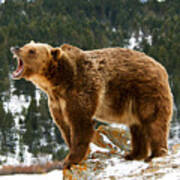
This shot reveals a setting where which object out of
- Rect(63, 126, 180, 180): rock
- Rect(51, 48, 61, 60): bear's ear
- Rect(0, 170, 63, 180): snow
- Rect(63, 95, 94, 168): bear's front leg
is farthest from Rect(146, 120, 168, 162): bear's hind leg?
Rect(0, 170, 63, 180): snow

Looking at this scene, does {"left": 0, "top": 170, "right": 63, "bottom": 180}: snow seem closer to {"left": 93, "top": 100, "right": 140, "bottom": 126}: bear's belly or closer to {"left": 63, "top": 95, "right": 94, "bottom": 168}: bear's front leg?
{"left": 93, "top": 100, "right": 140, "bottom": 126}: bear's belly

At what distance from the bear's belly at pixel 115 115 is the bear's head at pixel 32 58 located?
45.0 inches

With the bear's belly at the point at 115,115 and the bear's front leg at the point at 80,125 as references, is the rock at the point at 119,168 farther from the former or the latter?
the bear's belly at the point at 115,115

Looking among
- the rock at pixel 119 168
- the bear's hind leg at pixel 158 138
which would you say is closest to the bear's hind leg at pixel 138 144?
the rock at pixel 119 168

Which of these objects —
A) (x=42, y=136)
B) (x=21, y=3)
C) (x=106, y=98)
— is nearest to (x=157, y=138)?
(x=106, y=98)

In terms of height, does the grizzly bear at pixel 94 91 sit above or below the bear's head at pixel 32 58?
below

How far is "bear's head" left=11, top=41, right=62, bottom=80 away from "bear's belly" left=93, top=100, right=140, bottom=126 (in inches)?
45.0

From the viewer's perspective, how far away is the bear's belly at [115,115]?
19.8 ft

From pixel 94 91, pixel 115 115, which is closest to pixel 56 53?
pixel 94 91

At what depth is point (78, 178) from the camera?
6.10 meters

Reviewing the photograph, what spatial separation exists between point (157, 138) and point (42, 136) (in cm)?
6435

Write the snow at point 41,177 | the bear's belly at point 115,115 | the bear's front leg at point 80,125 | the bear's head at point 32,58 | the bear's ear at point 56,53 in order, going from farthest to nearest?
1. the snow at point 41,177
2. the bear's belly at point 115,115
3. the bear's ear at point 56,53
4. the bear's front leg at point 80,125
5. the bear's head at point 32,58

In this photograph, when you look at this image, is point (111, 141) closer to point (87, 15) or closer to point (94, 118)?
point (94, 118)

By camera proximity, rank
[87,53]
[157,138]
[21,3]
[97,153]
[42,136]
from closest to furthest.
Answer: [157,138] → [87,53] → [97,153] → [42,136] → [21,3]
